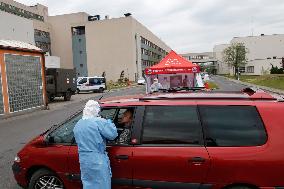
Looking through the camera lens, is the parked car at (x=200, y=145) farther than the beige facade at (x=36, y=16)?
No

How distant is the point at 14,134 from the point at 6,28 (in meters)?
25.3

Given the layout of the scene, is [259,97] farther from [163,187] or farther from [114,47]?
[114,47]

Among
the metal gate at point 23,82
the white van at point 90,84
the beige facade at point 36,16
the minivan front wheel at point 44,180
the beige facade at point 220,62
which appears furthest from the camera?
the beige facade at point 220,62

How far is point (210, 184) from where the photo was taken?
4.51m

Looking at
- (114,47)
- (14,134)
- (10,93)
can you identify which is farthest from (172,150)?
(114,47)

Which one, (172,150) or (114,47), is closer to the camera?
(172,150)

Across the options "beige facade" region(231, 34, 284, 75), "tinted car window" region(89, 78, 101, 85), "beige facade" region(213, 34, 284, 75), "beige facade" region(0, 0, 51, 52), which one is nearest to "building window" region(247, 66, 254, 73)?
"beige facade" region(213, 34, 284, 75)

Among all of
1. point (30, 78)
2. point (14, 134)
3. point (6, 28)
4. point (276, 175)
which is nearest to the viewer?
point (276, 175)

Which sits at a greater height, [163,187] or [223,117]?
[223,117]

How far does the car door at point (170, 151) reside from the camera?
454 cm

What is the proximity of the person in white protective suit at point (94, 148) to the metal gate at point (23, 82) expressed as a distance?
592 inches

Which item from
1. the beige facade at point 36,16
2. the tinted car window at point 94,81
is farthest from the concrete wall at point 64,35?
the tinted car window at point 94,81

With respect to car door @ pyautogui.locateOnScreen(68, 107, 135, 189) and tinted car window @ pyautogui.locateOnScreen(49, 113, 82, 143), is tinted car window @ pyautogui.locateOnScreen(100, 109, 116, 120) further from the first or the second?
tinted car window @ pyautogui.locateOnScreen(49, 113, 82, 143)

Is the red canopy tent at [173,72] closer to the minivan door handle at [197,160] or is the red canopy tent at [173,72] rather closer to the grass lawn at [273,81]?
the minivan door handle at [197,160]
